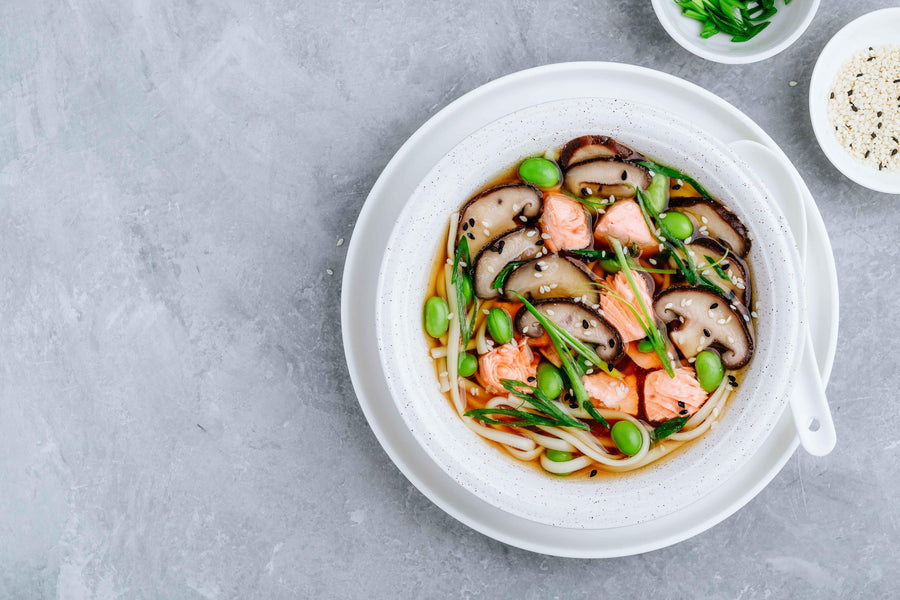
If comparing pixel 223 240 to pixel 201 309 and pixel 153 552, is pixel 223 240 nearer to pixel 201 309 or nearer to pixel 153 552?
pixel 201 309

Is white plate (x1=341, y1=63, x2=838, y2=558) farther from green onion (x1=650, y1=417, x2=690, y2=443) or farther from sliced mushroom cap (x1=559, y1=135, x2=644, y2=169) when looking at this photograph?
green onion (x1=650, y1=417, x2=690, y2=443)

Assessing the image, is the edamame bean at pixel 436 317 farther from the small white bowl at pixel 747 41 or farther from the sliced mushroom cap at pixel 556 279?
the small white bowl at pixel 747 41

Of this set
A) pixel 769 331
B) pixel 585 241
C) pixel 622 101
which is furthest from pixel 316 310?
pixel 769 331

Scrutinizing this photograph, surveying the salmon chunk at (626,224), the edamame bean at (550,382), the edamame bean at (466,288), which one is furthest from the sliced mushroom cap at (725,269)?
the edamame bean at (466,288)

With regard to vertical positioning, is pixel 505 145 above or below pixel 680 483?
above

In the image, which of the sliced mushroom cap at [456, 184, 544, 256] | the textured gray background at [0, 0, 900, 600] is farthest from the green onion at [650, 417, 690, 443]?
the sliced mushroom cap at [456, 184, 544, 256]

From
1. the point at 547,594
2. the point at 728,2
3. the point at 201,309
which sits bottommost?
the point at 547,594
